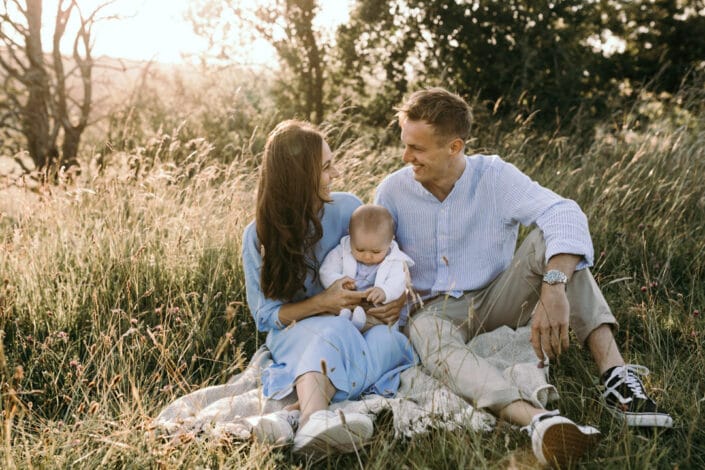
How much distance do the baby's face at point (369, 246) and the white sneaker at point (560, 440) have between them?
1245 millimetres

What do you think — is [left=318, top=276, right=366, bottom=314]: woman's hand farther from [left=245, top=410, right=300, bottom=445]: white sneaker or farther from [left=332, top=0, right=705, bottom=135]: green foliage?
[left=332, top=0, right=705, bottom=135]: green foliage

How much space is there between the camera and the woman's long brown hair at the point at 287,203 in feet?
10.6

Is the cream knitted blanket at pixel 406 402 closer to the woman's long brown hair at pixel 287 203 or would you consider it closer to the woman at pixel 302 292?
the woman at pixel 302 292

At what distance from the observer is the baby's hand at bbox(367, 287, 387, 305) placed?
3.21 m

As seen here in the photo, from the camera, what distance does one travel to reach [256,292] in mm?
3346

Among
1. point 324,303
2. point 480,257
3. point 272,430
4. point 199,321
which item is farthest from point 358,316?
point 199,321

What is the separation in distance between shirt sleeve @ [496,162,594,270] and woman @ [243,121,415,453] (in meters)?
0.76

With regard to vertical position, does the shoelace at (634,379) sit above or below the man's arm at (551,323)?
below

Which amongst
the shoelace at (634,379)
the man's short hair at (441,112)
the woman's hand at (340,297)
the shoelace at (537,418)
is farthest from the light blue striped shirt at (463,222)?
the shoelace at (537,418)

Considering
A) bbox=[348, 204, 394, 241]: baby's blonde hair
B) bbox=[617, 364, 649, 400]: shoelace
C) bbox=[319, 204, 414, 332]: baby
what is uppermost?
bbox=[348, 204, 394, 241]: baby's blonde hair

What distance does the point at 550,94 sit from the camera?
7.51 meters

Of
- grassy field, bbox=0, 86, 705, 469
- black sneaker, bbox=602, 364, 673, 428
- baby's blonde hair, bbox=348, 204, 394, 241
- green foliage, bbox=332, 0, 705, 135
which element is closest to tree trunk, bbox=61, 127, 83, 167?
grassy field, bbox=0, 86, 705, 469

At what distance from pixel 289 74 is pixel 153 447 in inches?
272

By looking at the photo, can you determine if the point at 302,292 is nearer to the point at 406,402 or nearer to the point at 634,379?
the point at 406,402
